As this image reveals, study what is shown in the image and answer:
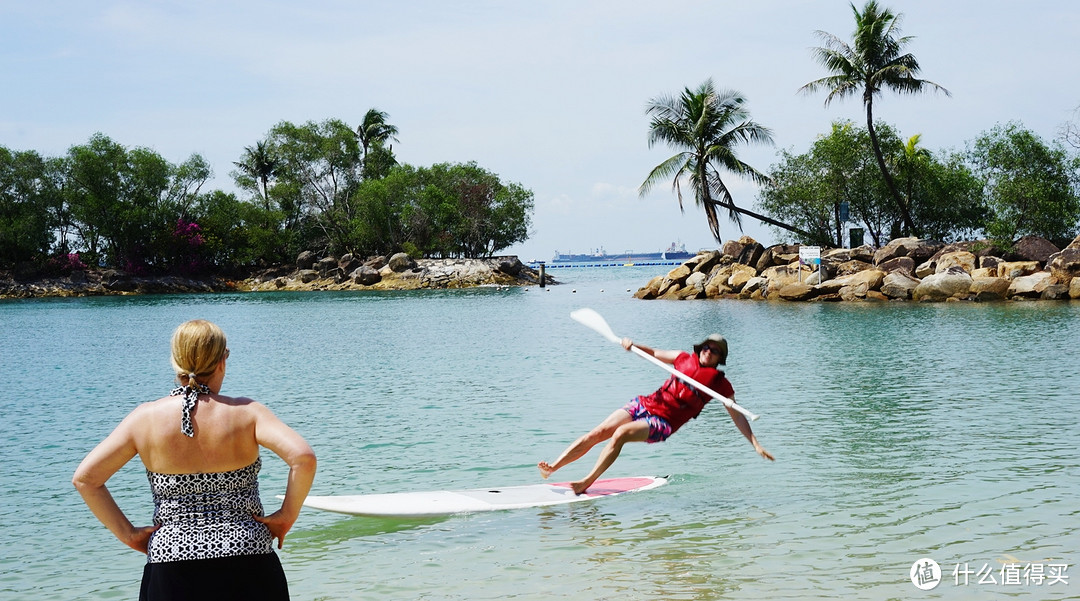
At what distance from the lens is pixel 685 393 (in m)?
8.32

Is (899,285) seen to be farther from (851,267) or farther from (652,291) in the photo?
(652,291)

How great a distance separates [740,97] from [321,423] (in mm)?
40217

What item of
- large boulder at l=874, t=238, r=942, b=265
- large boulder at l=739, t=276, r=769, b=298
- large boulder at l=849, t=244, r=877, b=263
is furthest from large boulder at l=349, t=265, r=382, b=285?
large boulder at l=874, t=238, r=942, b=265

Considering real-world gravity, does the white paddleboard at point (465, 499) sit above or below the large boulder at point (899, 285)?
below

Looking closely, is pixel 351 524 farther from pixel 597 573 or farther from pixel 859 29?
pixel 859 29

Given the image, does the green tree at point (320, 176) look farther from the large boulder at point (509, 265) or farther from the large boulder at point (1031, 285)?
the large boulder at point (1031, 285)

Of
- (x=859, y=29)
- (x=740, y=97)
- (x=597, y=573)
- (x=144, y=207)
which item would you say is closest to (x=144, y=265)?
(x=144, y=207)

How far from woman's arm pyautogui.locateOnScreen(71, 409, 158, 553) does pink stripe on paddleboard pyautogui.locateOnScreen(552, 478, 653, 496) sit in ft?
19.0

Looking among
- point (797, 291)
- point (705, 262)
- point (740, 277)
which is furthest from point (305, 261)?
point (797, 291)

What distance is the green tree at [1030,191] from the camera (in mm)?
40688

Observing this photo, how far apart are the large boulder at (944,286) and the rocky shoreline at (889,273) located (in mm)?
38

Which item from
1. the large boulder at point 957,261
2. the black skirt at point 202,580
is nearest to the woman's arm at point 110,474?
the black skirt at point 202,580

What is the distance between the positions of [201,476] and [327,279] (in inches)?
2927

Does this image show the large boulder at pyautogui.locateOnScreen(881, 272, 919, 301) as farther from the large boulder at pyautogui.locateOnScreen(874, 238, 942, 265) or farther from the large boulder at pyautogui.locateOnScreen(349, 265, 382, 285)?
the large boulder at pyautogui.locateOnScreen(349, 265, 382, 285)
